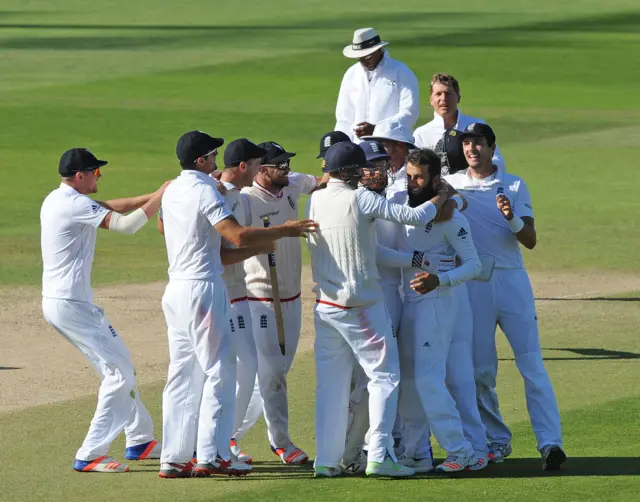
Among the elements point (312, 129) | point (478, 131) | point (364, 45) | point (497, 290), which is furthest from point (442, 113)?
point (312, 129)

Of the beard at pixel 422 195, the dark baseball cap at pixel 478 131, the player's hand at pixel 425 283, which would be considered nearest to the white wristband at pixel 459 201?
the beard at pixel 422 195

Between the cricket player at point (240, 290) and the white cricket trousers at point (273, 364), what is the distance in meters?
0.20

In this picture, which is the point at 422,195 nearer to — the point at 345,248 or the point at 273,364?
the point at 345,248

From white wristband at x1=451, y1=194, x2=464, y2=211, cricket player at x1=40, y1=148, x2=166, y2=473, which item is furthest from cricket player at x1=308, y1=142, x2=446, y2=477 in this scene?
cricket player at x1=40, y1=148, x2=166, y2=473

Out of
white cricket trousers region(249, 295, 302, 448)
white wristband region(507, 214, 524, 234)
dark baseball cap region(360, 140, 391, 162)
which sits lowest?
white cricket trousers region(249, 295, 302, 448)

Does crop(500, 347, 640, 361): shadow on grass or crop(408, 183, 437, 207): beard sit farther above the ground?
crop(408, 183, 437, 207): beard

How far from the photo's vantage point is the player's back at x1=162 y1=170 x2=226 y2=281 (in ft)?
31.6

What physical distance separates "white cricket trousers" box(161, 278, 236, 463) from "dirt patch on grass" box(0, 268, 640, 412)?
7.97ft

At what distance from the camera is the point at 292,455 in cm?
1027

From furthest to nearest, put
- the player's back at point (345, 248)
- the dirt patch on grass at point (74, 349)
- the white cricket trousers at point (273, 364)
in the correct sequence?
1. the dirt patch on grass at point (74, 349)
2. the white cricket trousers at point (273, 364)
3. the player's back at point (345, 248)

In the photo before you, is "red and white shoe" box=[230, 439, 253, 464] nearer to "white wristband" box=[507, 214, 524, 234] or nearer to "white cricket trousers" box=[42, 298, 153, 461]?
"white cricket trousers" box=[42, 298, 153, 461]

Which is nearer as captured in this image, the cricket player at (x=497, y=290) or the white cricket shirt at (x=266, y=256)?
the cricket player at (x=497, y=290)

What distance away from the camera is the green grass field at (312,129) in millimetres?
9992

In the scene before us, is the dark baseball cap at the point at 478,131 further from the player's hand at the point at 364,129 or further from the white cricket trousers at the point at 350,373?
the player's hand at the point at 364,129
